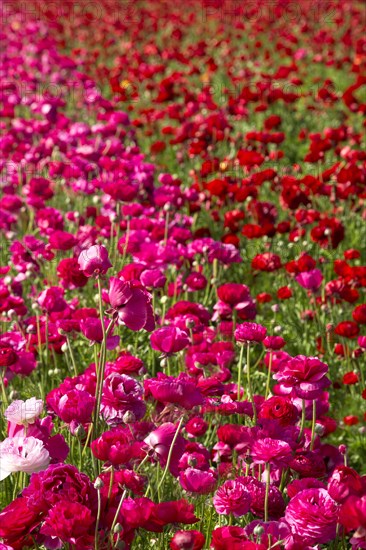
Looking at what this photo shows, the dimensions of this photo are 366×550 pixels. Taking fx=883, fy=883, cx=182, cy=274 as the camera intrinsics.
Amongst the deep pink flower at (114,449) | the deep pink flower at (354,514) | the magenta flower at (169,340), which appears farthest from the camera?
the magenta flower at (169,340)

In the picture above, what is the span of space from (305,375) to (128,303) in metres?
0.48

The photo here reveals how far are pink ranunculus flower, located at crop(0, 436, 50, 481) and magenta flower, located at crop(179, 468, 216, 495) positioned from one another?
0.38 m

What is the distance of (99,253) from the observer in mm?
2035

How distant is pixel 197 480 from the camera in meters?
1.98

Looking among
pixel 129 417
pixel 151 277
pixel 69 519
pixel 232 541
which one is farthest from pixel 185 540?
pixel 151 277

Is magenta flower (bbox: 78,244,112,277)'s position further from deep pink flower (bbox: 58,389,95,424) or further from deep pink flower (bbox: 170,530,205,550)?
deep pink flower (bbox: 170,530,205,550)

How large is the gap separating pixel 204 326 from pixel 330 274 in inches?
59.0

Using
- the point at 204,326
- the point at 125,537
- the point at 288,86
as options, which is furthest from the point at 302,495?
the point at 288,86

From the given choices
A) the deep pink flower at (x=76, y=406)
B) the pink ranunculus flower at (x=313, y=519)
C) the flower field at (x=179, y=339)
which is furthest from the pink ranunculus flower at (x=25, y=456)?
the pink ranunculus flower at (x=313, y=519)

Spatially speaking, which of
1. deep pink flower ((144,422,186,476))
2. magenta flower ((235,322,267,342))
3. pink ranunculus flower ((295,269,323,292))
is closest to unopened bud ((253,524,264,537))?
deep pink flower ((144,422,186,476))

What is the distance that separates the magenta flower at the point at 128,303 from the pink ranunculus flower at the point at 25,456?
1.21ft

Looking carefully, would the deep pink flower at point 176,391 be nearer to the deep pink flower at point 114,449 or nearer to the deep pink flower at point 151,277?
the deep pink flower at point 114,449

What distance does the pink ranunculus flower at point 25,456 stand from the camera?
1.71 meters

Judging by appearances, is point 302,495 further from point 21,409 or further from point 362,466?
point 362,466
